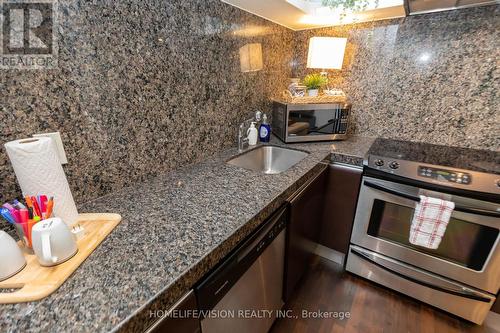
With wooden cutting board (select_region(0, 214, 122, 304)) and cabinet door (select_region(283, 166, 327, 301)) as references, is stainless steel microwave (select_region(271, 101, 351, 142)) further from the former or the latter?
wooden cutting board (select_region(0, 214, 122, 304))

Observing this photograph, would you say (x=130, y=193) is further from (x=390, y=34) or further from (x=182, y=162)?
(x=390, y=34)

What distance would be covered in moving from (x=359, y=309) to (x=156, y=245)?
1372 millimetres

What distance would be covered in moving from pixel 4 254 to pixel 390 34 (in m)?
2.24

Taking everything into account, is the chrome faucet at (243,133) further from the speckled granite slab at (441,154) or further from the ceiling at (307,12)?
the speckled granite slab at (441,154)

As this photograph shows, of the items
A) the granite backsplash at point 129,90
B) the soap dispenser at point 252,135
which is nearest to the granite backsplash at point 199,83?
the granite backsplash at point 129,90

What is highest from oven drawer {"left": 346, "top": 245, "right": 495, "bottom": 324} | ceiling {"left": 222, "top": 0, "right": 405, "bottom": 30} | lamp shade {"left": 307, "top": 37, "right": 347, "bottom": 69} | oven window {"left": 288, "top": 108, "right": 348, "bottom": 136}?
ceiling {"left": 222, "top": 0, "right": 405, "bottom": 30}

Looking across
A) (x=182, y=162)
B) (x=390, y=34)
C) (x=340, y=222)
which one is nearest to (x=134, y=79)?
(x=182, y=162)

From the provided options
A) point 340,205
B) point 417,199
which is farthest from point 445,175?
point 340,205

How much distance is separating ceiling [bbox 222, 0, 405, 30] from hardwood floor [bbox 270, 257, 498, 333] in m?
1.81

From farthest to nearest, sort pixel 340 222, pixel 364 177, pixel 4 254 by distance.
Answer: pixel 340 222
pixel 364 177
pixel 4 254

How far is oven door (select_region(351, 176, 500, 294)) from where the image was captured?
1078 millimetres

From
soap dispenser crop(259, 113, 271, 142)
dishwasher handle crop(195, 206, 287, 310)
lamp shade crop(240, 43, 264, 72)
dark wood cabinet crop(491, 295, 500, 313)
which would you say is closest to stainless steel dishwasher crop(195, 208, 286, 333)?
dishwasher handle crop(195, 206, 287, 310)

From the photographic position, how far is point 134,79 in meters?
0.90

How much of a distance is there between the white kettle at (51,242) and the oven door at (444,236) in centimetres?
140
